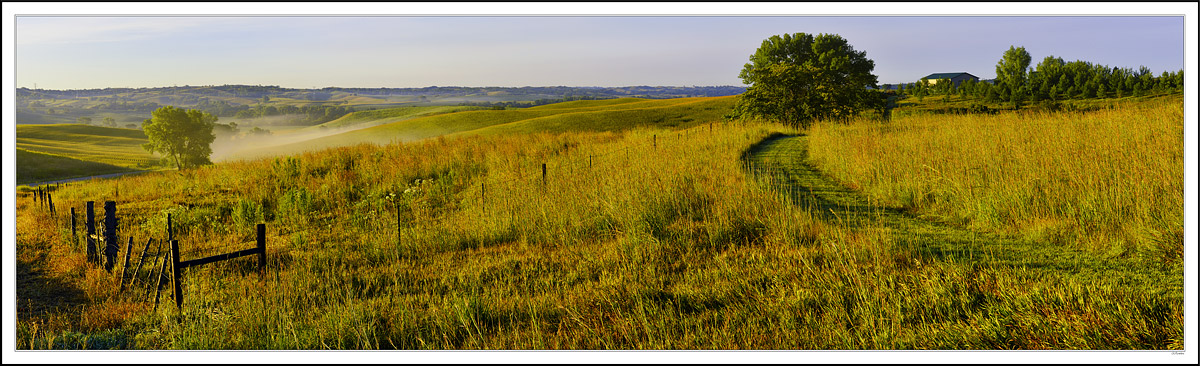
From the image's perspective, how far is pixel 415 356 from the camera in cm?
345

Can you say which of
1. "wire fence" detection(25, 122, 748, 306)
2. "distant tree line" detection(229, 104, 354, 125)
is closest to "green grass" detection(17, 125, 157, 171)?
"distant tree line" detection(229, 104, 354, 125)

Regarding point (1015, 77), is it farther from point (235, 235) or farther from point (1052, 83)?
point (235, 235)

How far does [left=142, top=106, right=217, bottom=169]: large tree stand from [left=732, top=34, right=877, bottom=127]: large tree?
41088mm

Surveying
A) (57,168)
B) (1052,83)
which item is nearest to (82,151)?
(57,168)

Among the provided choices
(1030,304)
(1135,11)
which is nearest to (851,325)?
(1030,304)

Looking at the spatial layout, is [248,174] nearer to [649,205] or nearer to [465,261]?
[465,261]

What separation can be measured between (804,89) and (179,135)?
1866 inches

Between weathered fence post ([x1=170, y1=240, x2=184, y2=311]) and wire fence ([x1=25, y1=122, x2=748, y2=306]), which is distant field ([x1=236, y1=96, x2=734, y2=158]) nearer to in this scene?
wire fence ([x1=25, y1=122, x2=748, y2=306])

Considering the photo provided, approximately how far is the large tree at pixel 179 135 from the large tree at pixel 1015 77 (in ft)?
194

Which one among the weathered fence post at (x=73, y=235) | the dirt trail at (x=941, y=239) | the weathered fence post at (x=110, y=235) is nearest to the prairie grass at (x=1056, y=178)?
the dirt trail at (x=941, y=239)

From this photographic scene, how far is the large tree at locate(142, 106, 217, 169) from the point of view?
44.8 m

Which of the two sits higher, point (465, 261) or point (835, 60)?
point (835, 60)

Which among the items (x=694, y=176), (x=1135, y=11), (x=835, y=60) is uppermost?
(x=835, y=60)

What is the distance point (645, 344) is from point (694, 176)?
623 centimetres
